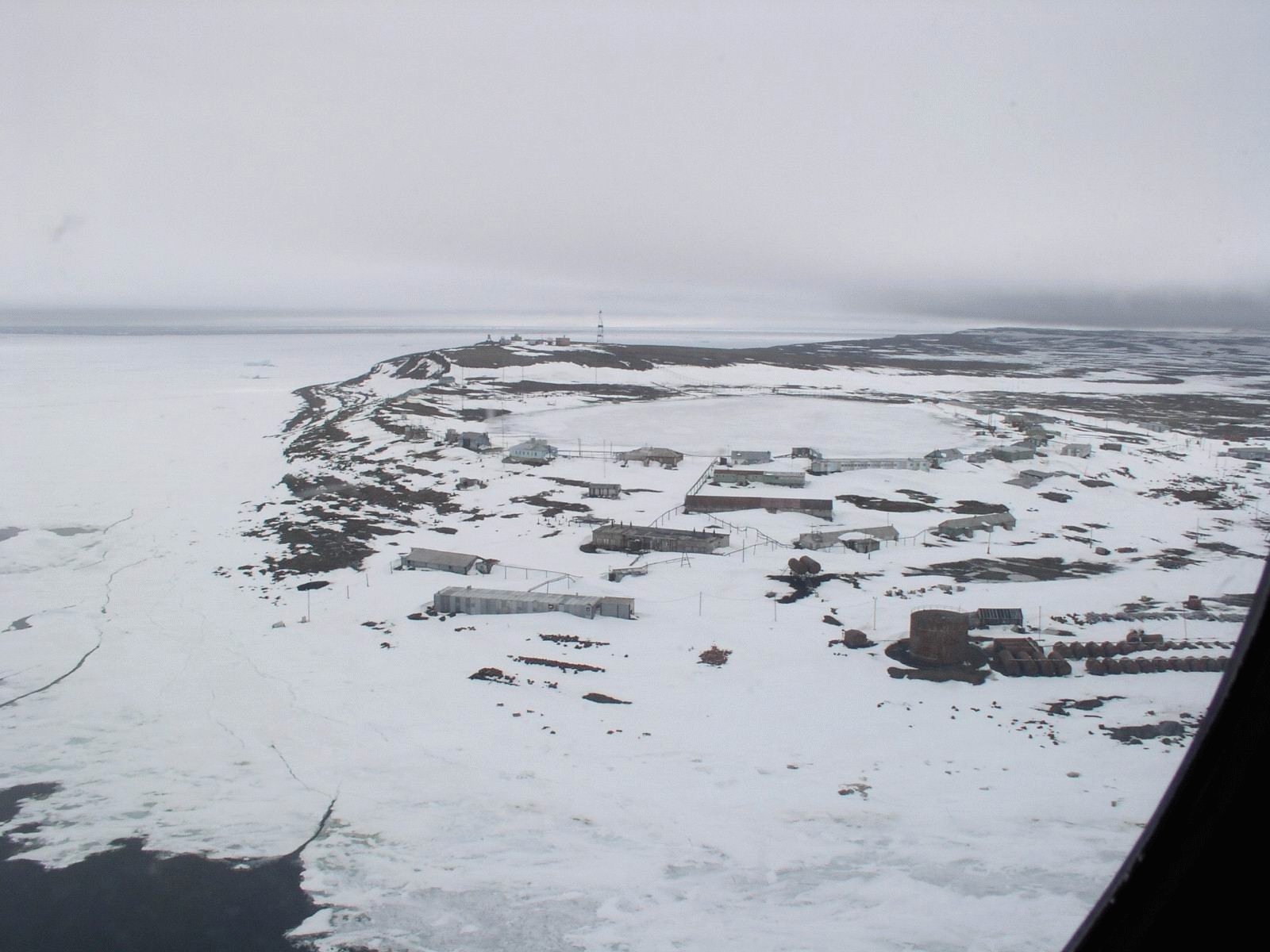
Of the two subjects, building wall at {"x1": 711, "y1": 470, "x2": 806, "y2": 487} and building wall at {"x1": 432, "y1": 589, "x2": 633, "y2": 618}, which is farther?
building wall at {"x1": 711, "y1": 470, "x2": 806, "y2": 487}

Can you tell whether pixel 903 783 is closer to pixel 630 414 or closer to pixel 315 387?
pixel 630 414

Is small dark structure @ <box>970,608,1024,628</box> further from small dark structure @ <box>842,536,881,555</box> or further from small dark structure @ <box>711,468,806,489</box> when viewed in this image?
small dark structure @ <box>711,468,806,489</box>

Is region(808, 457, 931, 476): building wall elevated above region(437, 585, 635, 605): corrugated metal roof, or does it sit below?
above

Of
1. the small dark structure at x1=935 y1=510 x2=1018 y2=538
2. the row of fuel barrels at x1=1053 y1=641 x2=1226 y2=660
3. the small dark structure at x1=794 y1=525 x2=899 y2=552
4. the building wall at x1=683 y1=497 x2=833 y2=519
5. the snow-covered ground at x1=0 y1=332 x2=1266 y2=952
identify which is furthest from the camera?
the building wall at x1=683 y1=497 x2=833 y2=519

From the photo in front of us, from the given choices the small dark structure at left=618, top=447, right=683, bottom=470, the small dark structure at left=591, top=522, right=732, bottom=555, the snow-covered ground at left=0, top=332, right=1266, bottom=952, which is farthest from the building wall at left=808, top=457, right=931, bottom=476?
the small dark structure at left=591, top=522, right=732, bottom=555

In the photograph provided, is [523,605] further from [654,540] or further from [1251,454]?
[1251,454]

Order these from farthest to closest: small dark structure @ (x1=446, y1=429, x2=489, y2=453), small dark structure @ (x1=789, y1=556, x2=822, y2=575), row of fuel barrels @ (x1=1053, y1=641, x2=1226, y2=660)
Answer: small dark structure @ (x1=446, y1=429, x2=489, y2=453)
small dark structure @ (x1=789, y1=556, x2=822, y2=575)
row of fuel barrels @ (x1=1053, y1=641, x2=1226, y2=660)

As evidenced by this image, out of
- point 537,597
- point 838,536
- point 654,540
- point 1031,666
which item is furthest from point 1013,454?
point 537,597
